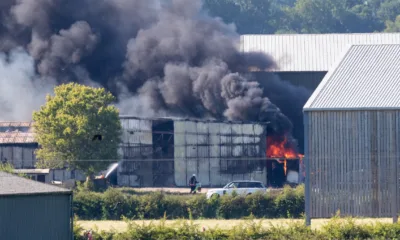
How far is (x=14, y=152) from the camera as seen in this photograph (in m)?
65.0

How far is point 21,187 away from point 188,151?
3252cm

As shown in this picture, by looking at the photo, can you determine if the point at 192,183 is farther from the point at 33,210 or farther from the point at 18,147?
the point at 33,210

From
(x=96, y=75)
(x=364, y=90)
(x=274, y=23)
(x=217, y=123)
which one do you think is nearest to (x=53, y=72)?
(x=96, y=75)

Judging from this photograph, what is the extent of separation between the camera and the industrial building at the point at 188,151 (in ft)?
204

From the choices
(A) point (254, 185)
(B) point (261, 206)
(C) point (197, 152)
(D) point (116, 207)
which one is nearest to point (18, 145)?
(C) point (197, 152)

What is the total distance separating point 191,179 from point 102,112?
7.35 meters

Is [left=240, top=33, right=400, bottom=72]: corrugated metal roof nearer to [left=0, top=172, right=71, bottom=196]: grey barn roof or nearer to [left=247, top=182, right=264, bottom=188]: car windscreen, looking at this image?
[left=247, top=182, right=264, bottom=188]: car windscreen

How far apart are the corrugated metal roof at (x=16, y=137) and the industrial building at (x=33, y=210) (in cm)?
3292

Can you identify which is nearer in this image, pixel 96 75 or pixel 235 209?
pixel 235 209

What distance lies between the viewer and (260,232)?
3347cm

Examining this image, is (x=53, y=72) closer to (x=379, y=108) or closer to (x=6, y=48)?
(x=6, y=48)

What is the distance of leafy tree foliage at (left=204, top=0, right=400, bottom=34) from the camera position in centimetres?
14375

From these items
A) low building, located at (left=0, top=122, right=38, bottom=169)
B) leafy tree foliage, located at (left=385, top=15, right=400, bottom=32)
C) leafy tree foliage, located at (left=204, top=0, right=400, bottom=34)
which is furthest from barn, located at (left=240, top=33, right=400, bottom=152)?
leafy tree foliage, located at (left=385, top=15, right=400, bottom=32)

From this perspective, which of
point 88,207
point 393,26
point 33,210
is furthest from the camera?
point 393,26
